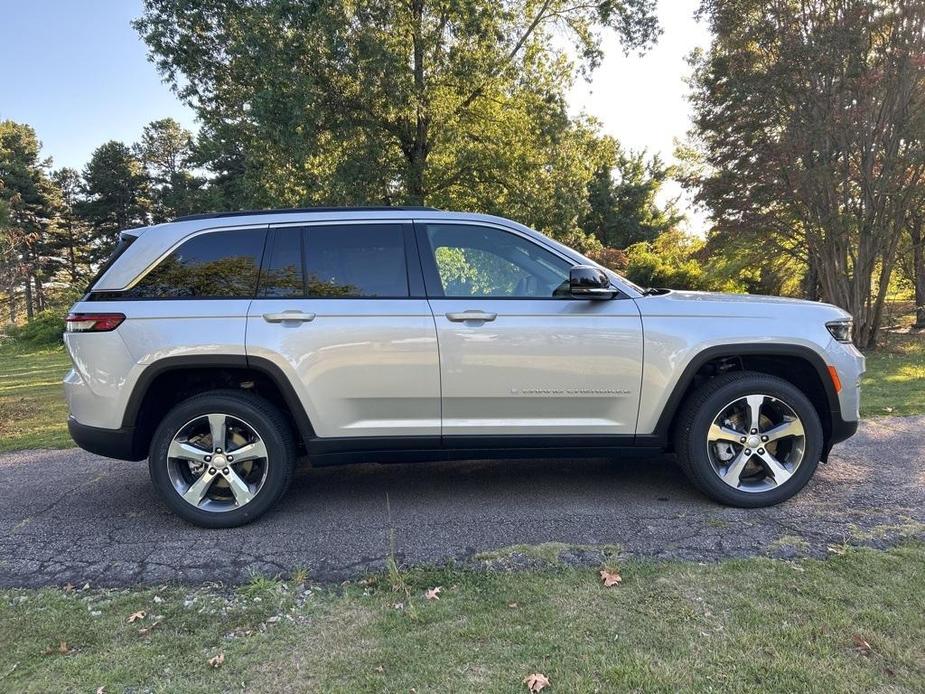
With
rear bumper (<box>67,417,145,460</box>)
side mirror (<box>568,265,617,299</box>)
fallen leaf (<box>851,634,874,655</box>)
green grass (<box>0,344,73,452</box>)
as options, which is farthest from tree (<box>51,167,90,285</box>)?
fallen leaf (<box>851,634,874,655</box>)

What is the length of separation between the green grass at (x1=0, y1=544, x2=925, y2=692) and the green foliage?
16.2 meters

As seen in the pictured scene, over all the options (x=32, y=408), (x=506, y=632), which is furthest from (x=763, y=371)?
(x=32, y=408)

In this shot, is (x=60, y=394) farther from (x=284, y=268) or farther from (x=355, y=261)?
(x=355, y=261)

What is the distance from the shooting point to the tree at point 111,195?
39750 mm

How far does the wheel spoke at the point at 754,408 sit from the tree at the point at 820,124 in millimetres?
10180

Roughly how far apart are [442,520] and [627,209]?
120 ft

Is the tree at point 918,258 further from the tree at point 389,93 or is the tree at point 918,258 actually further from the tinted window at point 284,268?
the tinted window at point 284,268

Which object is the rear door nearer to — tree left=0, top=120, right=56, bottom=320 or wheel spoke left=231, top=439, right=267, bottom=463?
wheel spoke left=231, top=439, right=267, bottom=463

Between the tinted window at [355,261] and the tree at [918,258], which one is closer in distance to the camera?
the tinted window at [355,261]

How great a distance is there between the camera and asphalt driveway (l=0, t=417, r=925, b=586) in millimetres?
3096

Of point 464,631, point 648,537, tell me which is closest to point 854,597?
point 648,537

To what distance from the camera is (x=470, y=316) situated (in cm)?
350

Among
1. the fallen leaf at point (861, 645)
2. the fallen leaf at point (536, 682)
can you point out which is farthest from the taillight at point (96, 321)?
the fallen leaf at point (861, 645)

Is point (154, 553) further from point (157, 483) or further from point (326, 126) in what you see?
point (326, 126)
